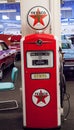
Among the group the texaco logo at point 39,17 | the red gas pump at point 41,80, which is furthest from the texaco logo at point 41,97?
the texaco logo at point 39,17

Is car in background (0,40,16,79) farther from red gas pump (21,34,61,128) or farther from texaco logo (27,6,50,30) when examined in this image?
red gas pump (21,34,61,128)

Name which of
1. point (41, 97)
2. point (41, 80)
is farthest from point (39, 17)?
point (41, 97)

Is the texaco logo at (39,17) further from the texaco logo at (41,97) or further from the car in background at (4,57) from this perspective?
the car in background at (4,57)

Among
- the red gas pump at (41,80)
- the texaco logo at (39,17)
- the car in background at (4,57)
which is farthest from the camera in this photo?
the car in background at (4,57)

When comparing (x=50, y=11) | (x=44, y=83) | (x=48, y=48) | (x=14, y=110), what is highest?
(x=50, y=11)

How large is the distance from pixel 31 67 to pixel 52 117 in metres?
0.84

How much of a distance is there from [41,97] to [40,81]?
0.26 m

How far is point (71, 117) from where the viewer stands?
556 centimetres

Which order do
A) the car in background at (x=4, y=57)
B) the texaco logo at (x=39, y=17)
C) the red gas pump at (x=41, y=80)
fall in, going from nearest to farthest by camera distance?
1. the red gas pump at (x=41, y=80)
2. the texaco logo at (x=39, y=17)
3. the car in background at (x=4, y=57)

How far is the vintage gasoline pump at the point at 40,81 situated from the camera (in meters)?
4.75

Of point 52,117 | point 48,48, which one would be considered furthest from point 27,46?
point 52,117

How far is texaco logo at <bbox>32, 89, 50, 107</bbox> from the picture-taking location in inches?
190

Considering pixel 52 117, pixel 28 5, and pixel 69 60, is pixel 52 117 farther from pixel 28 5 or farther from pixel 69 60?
pixel 69 60

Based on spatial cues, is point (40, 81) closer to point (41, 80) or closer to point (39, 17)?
point (41, 80)
